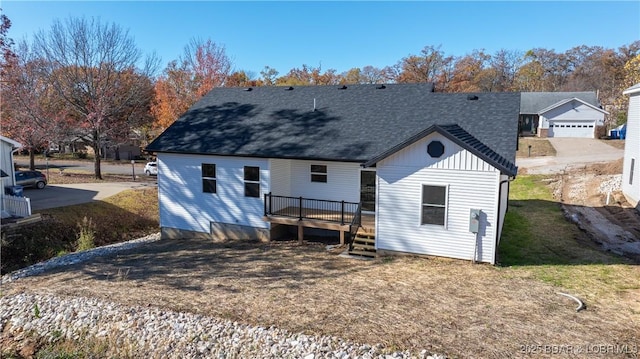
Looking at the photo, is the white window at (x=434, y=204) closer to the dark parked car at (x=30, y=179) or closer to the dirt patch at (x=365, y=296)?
the dirt patch at (x=365, y=296)

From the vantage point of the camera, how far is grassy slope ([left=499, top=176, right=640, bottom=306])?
32.6 ft

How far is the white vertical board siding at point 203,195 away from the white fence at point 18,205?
6713mm

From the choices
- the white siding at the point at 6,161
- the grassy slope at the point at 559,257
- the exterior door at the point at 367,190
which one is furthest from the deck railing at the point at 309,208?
the white siding at the point at 6,161

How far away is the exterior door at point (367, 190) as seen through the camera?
14102 millimetres

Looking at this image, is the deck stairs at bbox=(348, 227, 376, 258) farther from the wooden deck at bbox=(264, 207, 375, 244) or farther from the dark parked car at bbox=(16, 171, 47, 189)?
the dark parked car at bbox=(16, 171, 47, 189)

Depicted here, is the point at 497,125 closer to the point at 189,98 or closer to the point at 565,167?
the point at 565,167

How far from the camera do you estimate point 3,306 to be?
406 inches

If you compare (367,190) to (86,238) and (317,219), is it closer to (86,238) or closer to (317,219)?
(317,219)

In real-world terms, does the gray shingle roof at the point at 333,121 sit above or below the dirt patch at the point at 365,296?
above

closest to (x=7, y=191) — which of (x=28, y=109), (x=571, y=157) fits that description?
(x=28, y=109)

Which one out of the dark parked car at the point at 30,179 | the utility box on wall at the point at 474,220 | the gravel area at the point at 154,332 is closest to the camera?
the gravel area at the point at 154,332

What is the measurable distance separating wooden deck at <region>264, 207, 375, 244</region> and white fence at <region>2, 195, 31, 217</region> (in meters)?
11.6

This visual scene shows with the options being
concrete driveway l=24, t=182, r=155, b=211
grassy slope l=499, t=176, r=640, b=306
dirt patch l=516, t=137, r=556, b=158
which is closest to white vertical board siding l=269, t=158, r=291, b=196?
grassy slope l=499, t=176, r=640, b=306

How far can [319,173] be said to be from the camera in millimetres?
14836
